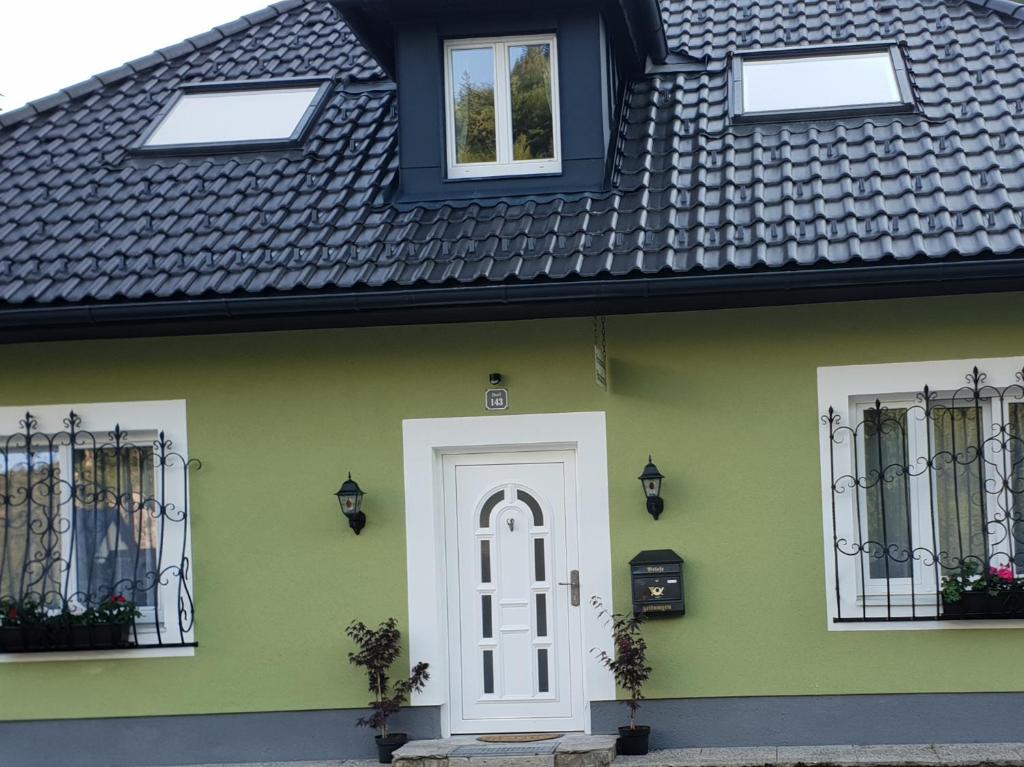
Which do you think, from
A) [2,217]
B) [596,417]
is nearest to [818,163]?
[596,417]

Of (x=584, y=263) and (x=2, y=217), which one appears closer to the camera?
(x=584, y=263)

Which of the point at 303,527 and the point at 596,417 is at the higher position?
the point at 596,417

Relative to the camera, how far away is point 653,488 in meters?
8.66

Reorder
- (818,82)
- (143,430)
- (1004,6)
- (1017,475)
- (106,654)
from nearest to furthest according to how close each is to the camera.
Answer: (1017,475) → (106,654) → (143,430) → (818,82) → (1004,6)

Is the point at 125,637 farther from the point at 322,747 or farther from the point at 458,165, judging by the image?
the point at 458,165

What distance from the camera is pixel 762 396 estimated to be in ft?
28.7

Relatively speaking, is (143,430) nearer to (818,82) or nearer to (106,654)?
(106,654)

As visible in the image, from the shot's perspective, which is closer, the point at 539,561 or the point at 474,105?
the point at 539,561

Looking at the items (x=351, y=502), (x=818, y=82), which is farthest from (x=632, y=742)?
(x=818, y=82)

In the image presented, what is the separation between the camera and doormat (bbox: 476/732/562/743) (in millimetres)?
8844

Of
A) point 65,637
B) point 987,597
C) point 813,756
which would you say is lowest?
point 813,756

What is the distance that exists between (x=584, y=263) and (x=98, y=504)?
3.66 metres

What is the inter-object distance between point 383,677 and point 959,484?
3808 millimetres

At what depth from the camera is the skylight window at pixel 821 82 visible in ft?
32.8
